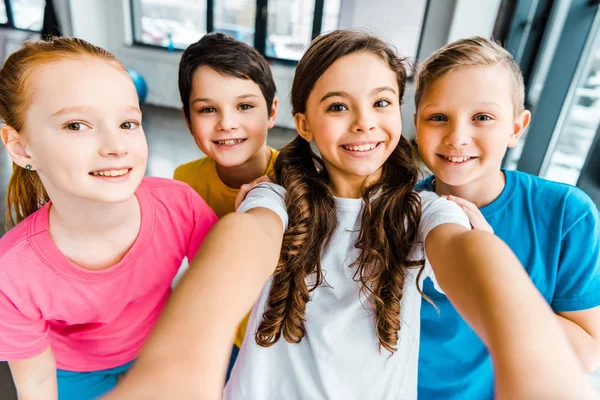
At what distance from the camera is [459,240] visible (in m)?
0.61

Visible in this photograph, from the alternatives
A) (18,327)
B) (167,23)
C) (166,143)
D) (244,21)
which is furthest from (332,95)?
(167,23)

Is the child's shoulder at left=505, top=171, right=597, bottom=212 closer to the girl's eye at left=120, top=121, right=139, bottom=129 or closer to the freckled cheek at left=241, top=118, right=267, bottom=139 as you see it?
the freckled cheek at left=241, top=118, right=267, bottom=139

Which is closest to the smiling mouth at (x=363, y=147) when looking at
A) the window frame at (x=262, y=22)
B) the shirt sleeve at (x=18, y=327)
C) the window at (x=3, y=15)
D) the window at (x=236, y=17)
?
the shirt sleeve at (x=18, y=327)

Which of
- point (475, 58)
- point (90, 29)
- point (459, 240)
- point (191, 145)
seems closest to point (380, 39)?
point (475, 58)

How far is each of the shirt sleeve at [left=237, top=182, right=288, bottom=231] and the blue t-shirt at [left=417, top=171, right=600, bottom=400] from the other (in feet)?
1.39

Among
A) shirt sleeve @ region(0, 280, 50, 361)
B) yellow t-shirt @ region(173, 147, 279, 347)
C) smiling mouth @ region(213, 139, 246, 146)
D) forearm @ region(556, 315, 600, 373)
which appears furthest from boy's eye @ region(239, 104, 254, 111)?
forearm @ region(556, 315, 600, 373)

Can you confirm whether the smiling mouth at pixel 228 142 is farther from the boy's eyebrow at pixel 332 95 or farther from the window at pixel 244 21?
the window at pixel 244 21

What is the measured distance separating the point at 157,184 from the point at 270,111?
55cm

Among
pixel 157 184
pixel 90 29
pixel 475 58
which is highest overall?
pixel 475 58

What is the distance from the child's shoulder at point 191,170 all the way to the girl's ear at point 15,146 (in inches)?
24.1

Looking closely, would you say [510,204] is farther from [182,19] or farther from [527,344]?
[182,19]

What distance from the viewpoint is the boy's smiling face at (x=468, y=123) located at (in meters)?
0.88

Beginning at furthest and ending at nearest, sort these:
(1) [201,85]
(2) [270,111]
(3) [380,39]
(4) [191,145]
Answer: (4) [191,145] < (2) [270,111] < (1) [201,85] < (3) [380,39]

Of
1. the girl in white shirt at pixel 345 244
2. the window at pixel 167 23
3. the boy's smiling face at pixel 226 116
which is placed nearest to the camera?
the girl in white shirt at pixel 345 244
